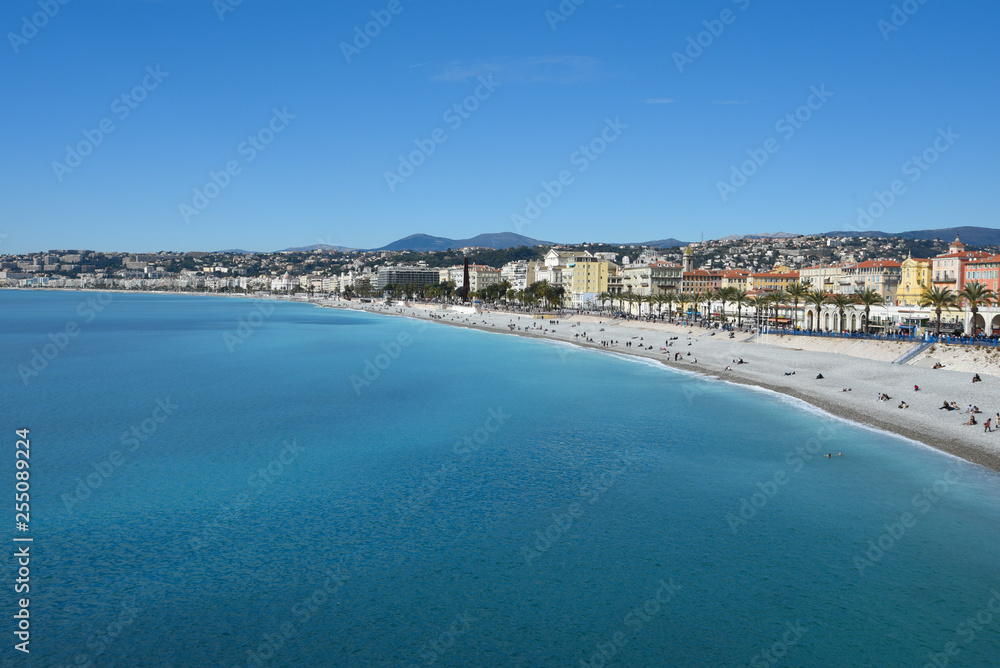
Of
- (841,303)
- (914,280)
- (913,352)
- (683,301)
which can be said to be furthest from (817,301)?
(683,301)

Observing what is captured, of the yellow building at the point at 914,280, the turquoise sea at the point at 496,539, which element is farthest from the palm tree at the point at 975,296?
the turquoise sea at the point at 496,539

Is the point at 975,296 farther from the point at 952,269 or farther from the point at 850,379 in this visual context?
the point at 952,269

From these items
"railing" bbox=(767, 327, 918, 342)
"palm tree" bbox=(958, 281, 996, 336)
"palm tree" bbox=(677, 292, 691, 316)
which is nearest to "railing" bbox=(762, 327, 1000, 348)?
"railing" bbox=(767, 327, 918, 342)

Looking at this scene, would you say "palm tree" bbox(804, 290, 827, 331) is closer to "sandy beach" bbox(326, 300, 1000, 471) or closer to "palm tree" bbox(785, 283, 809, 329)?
"palm tree" bbox(785, 283, 809, 329)

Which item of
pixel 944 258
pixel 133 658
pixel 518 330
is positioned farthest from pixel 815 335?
pixel 133 658

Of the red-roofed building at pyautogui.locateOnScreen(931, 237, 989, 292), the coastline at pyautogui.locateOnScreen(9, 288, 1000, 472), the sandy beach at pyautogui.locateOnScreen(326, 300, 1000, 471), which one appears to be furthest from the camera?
the red-roofed building at pyautogui.locateOnScreen(931, 237, 989, 292)

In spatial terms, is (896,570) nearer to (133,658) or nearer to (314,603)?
(314,603)
